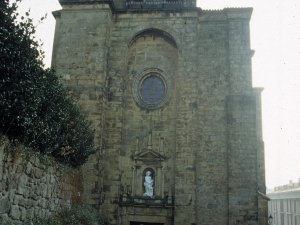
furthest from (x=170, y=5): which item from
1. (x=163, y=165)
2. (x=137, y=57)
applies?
(x=163, y=165)

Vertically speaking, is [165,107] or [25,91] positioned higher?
[165,107]

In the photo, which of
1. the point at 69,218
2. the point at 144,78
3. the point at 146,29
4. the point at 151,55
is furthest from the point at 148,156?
the point at 146,29

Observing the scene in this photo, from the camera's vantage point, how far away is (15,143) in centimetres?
717

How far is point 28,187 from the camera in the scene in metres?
8.00

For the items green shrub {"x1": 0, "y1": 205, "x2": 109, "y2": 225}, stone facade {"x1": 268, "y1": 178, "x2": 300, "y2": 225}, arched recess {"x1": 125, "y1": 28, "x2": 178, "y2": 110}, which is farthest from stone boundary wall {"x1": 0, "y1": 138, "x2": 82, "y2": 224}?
stone facade {"x1": 268, "y1": 178, "x2": 300, "y2": 225}

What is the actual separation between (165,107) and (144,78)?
1621 mm

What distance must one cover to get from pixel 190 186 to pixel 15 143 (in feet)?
27.5

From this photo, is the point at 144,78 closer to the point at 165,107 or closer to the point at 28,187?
the point at 165,107

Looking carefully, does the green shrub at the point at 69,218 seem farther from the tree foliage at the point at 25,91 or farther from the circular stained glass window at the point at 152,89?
the circular stained glass window at the point at 152,89

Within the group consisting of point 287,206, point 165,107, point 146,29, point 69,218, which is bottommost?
point 69,218

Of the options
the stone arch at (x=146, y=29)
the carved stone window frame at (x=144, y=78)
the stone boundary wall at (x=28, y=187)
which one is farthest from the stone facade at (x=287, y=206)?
the stone boundary wall at (x=28, y=187)

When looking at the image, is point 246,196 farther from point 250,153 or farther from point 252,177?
point 250,153

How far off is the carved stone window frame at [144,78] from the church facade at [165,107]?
4cm

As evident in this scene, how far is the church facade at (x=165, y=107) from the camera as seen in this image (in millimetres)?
14164
